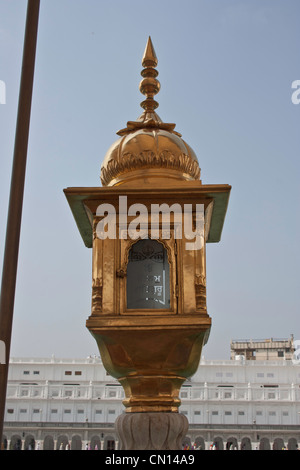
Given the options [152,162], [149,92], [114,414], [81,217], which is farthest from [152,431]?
[114,414]

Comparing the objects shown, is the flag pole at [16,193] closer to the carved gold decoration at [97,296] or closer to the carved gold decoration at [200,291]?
the carved gold decoration at [97,296]

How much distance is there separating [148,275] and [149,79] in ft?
3.42

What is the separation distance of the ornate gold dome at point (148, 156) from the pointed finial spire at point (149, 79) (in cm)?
12

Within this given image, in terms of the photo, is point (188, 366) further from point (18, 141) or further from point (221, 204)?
point (18, 141)

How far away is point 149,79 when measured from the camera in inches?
104

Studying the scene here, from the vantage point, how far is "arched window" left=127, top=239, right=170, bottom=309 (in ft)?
7.39

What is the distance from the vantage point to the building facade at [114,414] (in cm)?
3294

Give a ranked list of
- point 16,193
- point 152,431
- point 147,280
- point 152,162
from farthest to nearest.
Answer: point 152,162, point 147,280, point 152,431, point 16,193

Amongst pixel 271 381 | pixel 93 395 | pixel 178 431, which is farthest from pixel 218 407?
pixel 178 431

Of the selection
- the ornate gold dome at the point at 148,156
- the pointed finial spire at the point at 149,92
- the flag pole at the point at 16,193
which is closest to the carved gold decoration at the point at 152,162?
the ornate gold dome at the point at 148,156

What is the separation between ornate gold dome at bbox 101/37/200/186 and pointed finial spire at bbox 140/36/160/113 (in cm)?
12

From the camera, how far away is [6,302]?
164 centimetres

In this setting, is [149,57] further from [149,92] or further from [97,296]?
[97,296]

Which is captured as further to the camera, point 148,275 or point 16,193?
point 148,275
